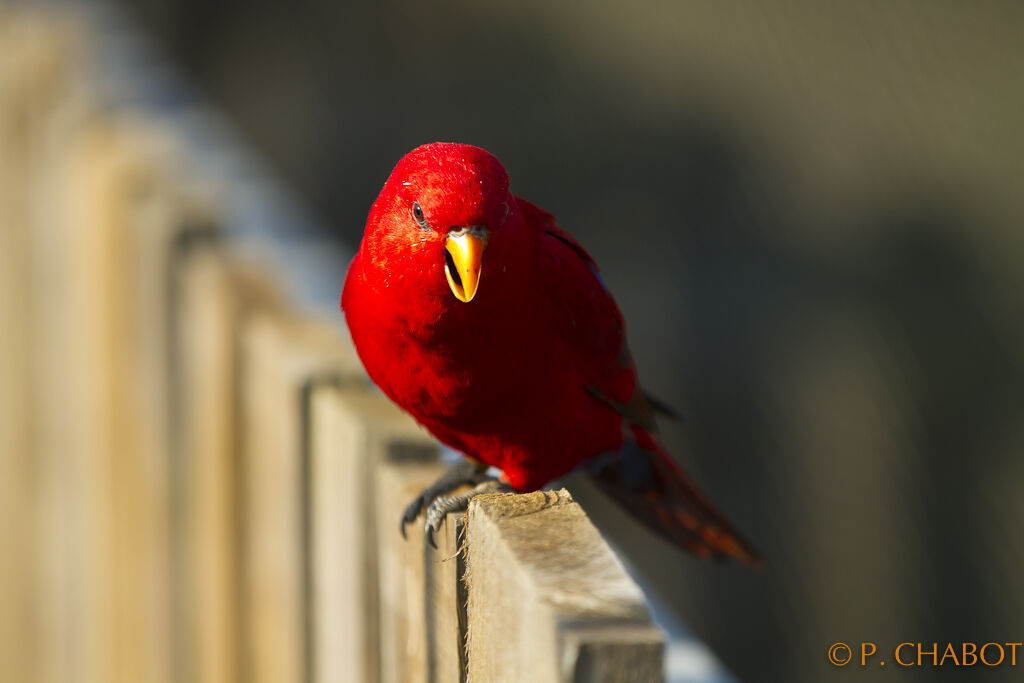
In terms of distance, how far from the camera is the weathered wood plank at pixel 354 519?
120 centimetres

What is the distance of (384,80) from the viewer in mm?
3449

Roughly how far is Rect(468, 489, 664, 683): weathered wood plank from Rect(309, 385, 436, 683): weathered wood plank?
0.24 meters

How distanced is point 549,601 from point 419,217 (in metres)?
0.64

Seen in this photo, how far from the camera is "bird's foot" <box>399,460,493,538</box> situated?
1088 millimetres

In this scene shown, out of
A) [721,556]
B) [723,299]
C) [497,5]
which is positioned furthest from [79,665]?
[497,5]

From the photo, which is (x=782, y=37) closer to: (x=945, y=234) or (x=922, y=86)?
(x=922, y=86)

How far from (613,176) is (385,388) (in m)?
1.93

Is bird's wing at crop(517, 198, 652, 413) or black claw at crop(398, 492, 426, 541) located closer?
black claw at crop(398, 492, 426, 541)

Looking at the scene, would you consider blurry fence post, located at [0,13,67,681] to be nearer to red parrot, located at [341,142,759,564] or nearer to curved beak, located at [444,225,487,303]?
red parrot, located at [341,142,759,564]

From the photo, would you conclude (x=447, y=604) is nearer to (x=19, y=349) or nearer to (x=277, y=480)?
(x=277, y=480)

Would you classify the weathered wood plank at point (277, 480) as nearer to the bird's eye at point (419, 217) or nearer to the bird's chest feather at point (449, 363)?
the bird's chest feather at point (449, 363)

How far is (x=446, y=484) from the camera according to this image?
4.02 ft

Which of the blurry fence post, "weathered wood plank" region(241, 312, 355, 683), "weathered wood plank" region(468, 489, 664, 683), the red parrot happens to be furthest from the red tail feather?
the blurry fence post

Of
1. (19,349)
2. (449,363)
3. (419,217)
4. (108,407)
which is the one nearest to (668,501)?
(449,363)
